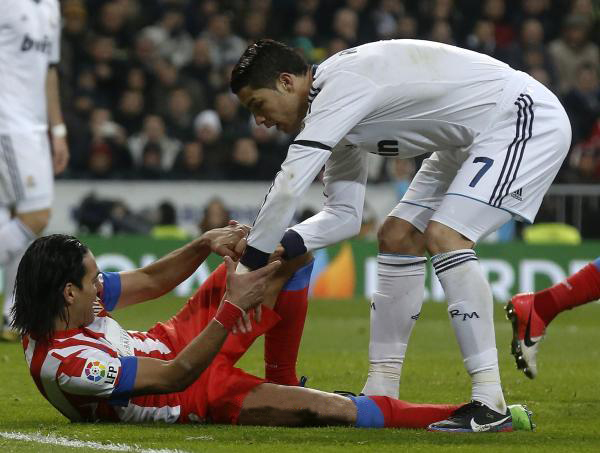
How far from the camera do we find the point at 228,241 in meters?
5.92

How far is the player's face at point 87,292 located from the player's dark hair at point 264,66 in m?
1.09

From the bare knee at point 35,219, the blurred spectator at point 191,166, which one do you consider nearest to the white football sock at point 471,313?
the bare knee at point 35,219

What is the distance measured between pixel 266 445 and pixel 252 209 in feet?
35.9

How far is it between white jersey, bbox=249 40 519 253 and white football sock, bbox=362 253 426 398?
34cm

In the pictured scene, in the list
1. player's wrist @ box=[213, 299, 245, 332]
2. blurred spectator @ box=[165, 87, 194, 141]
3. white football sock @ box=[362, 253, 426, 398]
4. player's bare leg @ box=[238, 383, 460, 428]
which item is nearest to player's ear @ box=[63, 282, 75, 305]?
player's wrist @ box=[213, 299, 245, 332]

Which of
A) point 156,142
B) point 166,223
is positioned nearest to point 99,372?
point 166,223

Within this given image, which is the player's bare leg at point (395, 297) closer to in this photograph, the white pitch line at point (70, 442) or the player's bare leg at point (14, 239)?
→ the white pitch line at point (70, 442)

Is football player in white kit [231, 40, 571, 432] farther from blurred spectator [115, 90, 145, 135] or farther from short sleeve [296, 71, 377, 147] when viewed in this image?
blurred spectator [115, 90, 145, 135]

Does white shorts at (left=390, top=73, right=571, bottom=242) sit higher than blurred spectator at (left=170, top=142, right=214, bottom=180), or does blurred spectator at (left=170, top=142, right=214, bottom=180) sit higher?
white shorts at (left=390, top=73, right=571, bottom=242)

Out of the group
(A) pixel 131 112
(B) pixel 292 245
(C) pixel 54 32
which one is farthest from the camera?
(A) pixel 131 112

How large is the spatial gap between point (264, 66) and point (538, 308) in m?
2.30

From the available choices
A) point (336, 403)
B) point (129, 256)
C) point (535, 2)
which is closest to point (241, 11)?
point (535, 2)

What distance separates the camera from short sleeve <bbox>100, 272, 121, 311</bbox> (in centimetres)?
591

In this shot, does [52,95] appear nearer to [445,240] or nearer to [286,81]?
[286,81]
